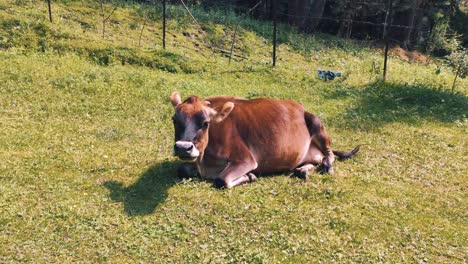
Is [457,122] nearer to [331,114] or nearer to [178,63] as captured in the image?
[331,114]

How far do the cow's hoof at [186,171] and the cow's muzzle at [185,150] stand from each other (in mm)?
852

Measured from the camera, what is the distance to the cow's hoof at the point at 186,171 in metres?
6.24

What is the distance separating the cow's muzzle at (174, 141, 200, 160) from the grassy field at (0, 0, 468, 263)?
23.2 inches

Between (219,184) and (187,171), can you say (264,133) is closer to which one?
(219,184)

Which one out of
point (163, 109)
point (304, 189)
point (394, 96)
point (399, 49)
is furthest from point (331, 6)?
point (304, 189)

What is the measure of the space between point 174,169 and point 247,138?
1077 millimetres

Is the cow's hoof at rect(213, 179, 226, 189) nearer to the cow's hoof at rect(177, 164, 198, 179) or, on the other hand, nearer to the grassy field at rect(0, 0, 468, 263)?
the grassy field at rect(0, 0, 468, 263)

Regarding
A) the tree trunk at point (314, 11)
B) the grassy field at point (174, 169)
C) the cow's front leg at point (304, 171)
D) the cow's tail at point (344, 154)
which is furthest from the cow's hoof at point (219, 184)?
the tree trunk at point (314, 11)

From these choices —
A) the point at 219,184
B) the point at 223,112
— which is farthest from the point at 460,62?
the point at 219,184

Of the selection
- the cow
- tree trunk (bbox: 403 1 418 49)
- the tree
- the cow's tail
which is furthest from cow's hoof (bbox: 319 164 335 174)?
tree trunk (bbox: 403 1 418 49)

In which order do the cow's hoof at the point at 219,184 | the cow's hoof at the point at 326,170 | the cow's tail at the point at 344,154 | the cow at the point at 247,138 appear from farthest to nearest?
the cow's tail at the point at 344,154, the cow's hoof at the point at 326,170, the cow's hoof at the point at 219,184, the cow at the point at 247,138

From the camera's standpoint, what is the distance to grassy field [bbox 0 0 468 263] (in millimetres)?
4836

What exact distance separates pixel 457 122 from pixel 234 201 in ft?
21.8

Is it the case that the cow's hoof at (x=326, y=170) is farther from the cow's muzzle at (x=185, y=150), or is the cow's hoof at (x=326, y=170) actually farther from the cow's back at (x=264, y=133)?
the cow's muzzle at (x=185, y=150)
